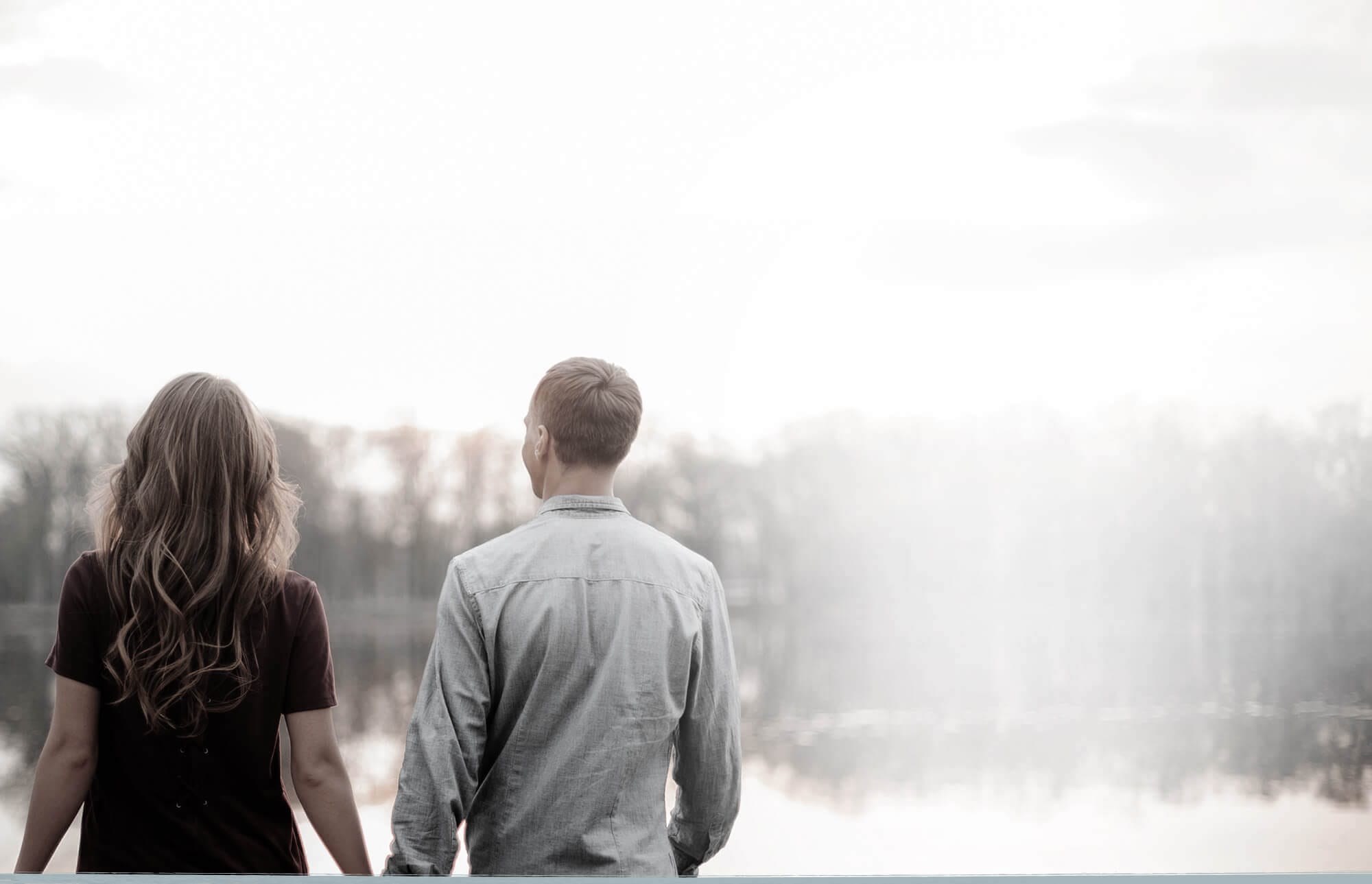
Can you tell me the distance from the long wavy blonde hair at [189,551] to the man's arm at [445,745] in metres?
0.19

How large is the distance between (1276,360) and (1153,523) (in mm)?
5198

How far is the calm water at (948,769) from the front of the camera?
35.6ft

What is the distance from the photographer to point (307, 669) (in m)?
1.18

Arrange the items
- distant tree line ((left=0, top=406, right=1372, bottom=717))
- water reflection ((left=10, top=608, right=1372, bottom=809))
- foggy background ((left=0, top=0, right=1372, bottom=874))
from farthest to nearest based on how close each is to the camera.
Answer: distant tree line ((left=0, top=406, right=1372, bottom=717))
foggy background ((left=0, top=0, right=1372, bottom=874))
water reflection ((left=10, top=608, right=1372, bottom=809))

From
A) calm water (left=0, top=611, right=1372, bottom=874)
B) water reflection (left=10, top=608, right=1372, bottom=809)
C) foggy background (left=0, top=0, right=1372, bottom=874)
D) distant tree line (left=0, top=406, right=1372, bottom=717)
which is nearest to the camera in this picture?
calm water (left=0, top=611, right=1372, bottom=874)

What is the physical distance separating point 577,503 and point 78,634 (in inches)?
21.2

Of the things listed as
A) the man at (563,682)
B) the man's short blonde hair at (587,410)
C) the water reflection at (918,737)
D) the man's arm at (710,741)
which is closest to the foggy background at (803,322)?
the water reflection at (918,737)

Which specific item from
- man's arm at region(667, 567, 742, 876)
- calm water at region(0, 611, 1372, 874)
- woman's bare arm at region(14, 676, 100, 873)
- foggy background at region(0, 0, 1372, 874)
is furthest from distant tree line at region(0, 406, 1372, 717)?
man's arm at region(667, 567, 742, 876)

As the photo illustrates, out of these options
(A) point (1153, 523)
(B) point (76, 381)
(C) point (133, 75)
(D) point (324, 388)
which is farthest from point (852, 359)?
(B) point (76, 381)

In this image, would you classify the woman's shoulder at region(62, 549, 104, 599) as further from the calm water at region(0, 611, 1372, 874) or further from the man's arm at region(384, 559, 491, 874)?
the calm water at region(0, 611, 1372, 874)

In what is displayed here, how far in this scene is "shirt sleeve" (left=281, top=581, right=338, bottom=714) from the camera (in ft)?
3.86

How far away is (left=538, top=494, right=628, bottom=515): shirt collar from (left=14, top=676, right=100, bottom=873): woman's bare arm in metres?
0.52

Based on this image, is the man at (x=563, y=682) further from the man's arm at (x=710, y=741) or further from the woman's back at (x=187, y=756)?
the woman's back at (x=187, y=756)

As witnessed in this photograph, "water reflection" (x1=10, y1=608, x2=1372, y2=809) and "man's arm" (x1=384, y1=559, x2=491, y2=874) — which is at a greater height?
"man's arm" (x1=384, y1=559, x2=491, y2=874)
